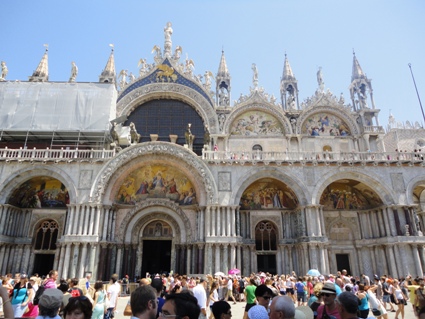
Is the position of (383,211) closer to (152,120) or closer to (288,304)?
(152,120)

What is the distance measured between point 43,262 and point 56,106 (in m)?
12.2

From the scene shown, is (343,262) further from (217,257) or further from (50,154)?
(50,154)

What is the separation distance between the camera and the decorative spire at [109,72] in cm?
2717

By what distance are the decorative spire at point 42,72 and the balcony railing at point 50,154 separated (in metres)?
7.90

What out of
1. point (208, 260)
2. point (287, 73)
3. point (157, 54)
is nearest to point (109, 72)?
point (157, 54)

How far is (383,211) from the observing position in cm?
2150

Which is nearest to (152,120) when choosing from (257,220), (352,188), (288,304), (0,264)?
(257,220)

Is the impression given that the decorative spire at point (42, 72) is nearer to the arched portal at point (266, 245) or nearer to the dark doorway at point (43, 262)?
the dark doorway at point (43, 262)

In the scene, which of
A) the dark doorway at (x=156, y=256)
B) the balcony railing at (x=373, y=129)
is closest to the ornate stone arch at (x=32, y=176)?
the dark doorway at (x=156, y=256)

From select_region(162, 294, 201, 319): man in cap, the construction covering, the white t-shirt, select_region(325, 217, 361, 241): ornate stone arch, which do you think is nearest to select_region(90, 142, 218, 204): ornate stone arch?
the construction covering

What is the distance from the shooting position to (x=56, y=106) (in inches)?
971

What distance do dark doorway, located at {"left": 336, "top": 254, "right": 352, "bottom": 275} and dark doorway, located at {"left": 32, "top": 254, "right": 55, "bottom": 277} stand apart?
69.9 feet

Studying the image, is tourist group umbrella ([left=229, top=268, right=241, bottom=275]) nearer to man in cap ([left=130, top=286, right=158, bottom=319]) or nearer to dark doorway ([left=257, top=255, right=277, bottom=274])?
dark doorway ([left=257, top=255, right=277, bottom=274])

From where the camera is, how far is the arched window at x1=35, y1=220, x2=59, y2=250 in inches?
887
